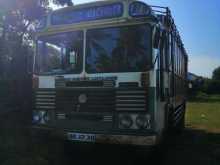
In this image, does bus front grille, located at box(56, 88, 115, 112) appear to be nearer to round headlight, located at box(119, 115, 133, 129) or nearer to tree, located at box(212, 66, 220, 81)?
round headlight, located at box(119, 115, 133, 129)

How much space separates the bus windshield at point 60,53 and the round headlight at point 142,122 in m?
1.62

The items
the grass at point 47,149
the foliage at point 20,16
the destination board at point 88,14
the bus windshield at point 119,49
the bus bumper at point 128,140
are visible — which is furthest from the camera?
the foliage at point 20,16

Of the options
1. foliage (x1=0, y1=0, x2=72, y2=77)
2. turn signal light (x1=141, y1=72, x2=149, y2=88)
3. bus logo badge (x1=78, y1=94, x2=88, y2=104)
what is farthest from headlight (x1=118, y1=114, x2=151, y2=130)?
foliage (x1=0, y1=0, x2=72, y2=77)

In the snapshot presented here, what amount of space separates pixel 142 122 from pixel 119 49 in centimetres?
149

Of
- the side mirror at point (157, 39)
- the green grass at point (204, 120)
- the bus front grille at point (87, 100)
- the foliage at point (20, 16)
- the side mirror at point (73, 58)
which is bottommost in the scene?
the green grass at point (204, 120)

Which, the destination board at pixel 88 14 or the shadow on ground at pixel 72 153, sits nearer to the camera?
the destination board at pixel 88 14

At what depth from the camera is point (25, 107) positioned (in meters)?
12.5

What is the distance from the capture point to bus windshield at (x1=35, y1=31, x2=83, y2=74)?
862 cm

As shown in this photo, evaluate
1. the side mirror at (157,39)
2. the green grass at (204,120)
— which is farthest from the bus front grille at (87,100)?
the green grass at (204,120)

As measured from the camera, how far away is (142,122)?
7.83 meters

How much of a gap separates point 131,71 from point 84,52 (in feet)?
3.81

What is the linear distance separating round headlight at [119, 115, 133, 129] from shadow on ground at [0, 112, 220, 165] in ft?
2.19

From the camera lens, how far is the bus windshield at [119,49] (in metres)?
7.91

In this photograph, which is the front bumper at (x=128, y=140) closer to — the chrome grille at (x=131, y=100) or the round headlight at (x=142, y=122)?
the round headlight at (x=142, y=122)
